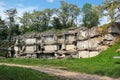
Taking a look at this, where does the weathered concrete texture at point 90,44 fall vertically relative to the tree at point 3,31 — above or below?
below

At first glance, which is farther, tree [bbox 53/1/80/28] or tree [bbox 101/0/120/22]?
tree [bbox 53/1/80/28]

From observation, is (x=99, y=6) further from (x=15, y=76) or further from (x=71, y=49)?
(x=15, y=76)

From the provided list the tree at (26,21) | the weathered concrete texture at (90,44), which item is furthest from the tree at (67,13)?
the weathered concrete texture at (90,44)

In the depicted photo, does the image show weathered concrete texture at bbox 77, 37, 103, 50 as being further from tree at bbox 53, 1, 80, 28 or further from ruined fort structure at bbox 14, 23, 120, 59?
tree at bbox 53, 1, 80, 28

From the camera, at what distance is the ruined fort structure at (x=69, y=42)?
1407 inches

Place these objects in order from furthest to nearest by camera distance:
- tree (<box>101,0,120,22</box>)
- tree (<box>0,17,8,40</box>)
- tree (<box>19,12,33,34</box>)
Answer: tree (<box>19,12,33,34</box>) → tree (<box>0,17,8,40</box>) → tree (<box>101,0,120,22</box>)

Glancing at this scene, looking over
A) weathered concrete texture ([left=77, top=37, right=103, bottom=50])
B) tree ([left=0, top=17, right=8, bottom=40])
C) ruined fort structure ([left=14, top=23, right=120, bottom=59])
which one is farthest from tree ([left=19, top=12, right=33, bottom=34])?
weathered concrete texture ([left=77, top=37, right=103, bottom=50])

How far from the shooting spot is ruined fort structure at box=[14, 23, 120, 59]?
35750mm

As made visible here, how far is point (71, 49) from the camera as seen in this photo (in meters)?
43.5

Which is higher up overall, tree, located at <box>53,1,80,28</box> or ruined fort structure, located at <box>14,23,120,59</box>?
tree, located at <box>53,1,80,28</box>

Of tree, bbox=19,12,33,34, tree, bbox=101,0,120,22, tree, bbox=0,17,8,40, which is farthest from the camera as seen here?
tree, bbox=19,12,33,34

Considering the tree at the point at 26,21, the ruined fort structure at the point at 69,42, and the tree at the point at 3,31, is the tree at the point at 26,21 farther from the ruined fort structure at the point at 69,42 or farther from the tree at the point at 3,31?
the ruined fort structure at the point at 69,42

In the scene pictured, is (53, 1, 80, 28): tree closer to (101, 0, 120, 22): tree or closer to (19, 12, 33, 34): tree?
(19, 12, 33, 34): tree

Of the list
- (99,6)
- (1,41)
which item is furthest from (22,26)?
(99,6)
